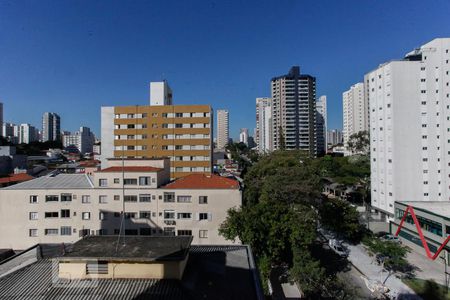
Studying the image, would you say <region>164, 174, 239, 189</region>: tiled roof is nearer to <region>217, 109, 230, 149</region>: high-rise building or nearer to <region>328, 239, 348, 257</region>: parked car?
<region>328, 239, 348, 257</region>: parked car

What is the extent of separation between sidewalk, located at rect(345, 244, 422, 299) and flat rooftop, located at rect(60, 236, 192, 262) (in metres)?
16.3

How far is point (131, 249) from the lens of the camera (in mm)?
10602

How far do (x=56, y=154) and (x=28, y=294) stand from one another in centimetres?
11068

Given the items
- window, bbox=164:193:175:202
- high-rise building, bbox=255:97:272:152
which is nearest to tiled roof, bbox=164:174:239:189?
window, bbox=164:193:175:202

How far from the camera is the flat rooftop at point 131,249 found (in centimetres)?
991

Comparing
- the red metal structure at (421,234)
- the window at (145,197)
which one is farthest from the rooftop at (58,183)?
the red metal structure at (421,234)

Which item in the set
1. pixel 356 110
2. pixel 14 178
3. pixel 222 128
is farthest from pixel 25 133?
pixel 356 110

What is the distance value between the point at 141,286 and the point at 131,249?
1.57m

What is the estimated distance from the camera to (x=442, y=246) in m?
23.1

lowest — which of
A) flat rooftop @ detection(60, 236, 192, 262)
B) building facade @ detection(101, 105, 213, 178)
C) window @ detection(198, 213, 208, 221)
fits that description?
window @ detection(198, 213, 208, 221)

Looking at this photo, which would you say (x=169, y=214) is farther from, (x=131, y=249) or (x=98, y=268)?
(x=98, y=268)

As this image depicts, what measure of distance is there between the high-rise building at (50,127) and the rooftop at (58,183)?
520 feet

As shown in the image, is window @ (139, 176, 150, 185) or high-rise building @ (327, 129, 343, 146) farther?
high-rise building @ (327, 129, 343, 146)

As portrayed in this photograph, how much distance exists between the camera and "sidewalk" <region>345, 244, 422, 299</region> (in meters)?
18.8
